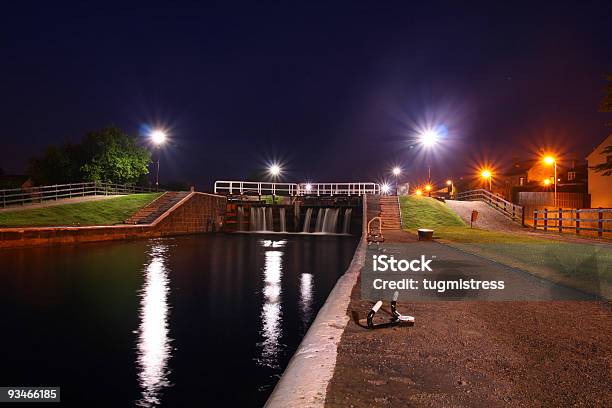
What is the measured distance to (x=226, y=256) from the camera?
2170 centimetres

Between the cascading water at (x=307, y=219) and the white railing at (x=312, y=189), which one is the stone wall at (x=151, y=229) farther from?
the cascading water at (x=307, y=219)

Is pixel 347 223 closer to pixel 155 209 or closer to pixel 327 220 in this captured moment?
pixel 327 220

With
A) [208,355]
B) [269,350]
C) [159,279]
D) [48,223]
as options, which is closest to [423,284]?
[269,350]

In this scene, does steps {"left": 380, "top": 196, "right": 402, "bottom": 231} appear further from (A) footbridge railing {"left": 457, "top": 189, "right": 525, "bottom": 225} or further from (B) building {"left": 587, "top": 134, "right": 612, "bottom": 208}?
(B) building {"left": 587, "top": 134, "right": 612, "bottom": 208}

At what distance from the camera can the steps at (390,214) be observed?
102 feet

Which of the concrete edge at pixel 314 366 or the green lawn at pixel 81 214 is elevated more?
the green lawn at pixel 81 214

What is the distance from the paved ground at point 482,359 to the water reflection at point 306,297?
2.19 meters

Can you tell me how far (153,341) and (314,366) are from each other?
4.19 metres

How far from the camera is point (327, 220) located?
44438 mm

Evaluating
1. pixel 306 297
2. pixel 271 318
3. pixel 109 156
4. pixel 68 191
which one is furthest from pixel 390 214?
pixel 109 156

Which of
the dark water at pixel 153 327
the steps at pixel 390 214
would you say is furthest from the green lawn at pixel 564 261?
the steps at pixel 390 214

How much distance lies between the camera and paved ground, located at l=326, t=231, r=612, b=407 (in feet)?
12.4

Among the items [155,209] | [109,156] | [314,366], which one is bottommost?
[314,366]

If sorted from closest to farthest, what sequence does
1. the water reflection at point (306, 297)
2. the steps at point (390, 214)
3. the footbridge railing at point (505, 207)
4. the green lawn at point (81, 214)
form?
1. the water reflection at point (306, 297)
2. the green lawn at point (81, 214)
3. the steps at point (390, 214)
4. the footbridge railing at point (505, 207)
